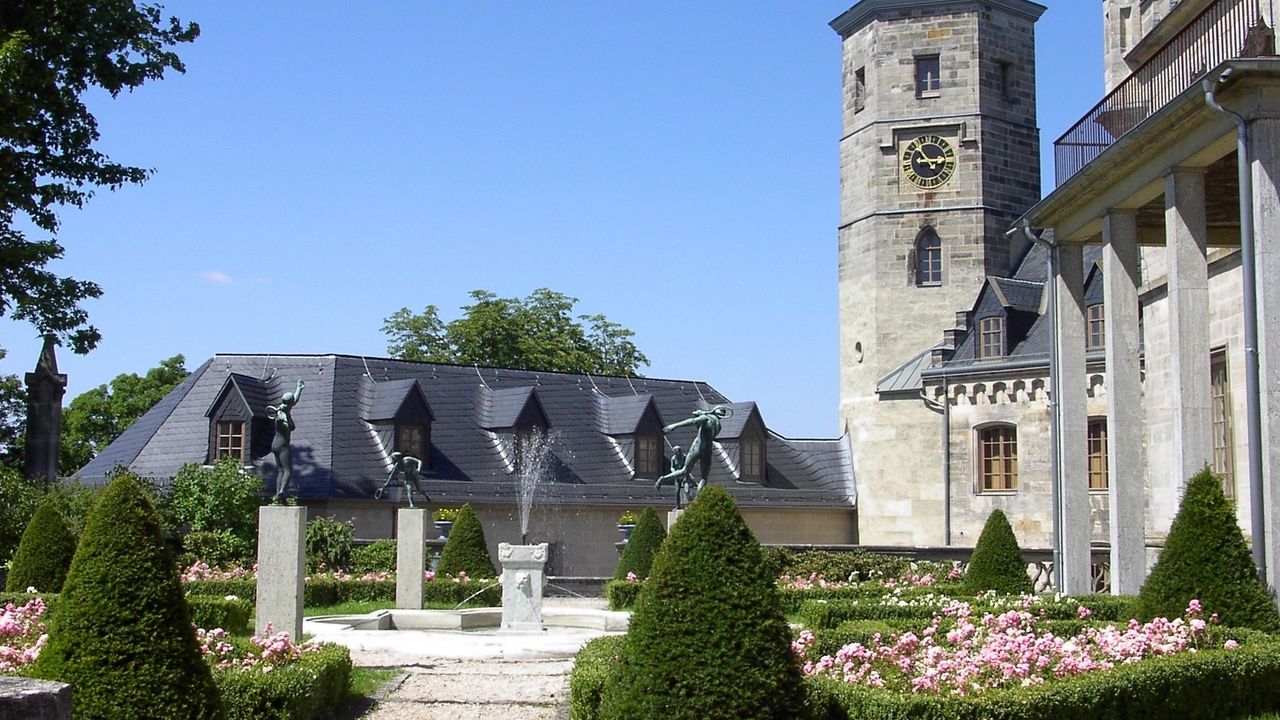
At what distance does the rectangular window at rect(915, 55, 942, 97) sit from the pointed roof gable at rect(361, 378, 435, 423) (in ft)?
52.4

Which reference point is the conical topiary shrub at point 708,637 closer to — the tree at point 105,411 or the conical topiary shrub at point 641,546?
the conical topiary shrub at point 641,546

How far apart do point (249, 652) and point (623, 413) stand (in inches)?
1072

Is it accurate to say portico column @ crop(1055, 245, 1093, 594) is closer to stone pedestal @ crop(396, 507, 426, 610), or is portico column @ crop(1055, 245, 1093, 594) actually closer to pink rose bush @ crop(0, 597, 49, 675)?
stone pedestal @ crop(396, 507, 426, 610)

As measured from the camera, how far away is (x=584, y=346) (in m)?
56.1

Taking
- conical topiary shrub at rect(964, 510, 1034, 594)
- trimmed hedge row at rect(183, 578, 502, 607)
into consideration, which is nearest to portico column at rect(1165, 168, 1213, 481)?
conical topiary shrub at rect(964, 510, 1034, 594)

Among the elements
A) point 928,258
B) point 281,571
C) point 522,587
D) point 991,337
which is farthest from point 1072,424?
point 928,258

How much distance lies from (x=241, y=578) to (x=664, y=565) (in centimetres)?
1725

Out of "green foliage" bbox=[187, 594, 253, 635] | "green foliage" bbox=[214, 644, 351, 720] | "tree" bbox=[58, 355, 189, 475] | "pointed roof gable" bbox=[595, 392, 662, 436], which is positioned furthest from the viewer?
"tree" bbox=[58, 355, 189, 475]

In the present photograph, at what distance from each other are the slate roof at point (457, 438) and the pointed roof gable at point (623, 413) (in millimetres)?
78

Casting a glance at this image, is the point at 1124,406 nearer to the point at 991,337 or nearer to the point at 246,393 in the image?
the point at 991,337

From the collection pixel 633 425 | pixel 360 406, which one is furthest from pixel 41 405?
pixel 633 425

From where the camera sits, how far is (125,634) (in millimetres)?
8797

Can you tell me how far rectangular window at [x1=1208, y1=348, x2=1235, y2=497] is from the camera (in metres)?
18.1

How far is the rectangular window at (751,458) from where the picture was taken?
39000 millimetres
